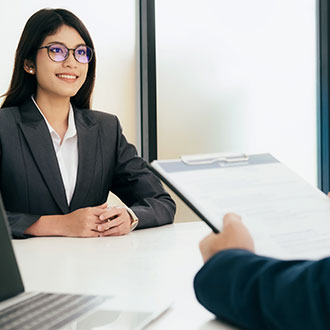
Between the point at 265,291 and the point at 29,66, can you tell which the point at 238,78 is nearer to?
the point at 29,66

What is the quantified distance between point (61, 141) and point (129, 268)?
1.07 meters

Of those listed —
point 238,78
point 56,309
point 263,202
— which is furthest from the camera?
point 238,78

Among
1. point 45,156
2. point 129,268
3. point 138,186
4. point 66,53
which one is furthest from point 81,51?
point 129,268

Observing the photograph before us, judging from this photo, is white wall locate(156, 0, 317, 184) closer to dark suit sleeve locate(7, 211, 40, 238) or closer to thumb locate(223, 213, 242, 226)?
dark suit sleeve locate(7, 211, 40, 238)

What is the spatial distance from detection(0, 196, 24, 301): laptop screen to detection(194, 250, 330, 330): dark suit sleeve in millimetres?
325

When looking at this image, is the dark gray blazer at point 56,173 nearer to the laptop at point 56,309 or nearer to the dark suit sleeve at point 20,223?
the dark suit sleeve at point 20,223

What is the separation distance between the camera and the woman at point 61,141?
1.96 m

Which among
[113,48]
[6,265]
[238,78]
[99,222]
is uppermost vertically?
[113,48]

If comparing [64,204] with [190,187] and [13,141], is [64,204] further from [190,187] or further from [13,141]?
[190,187]

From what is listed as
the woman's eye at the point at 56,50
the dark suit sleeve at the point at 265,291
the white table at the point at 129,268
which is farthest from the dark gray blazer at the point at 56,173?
the dark suit sleeve at the point at 265,291

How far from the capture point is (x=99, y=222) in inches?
64.2

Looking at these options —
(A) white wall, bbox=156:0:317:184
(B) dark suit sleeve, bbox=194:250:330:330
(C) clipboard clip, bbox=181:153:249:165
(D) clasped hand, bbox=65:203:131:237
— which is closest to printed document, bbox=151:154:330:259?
(C) clipboard clip, bbox=181:153:249:165

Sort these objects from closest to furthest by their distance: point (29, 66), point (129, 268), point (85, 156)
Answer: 1. point (129, 268)
2. point (85, 156)
3. point (29, 66)

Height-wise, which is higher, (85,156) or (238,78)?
(238,78)
